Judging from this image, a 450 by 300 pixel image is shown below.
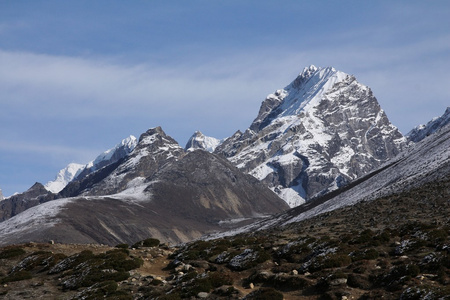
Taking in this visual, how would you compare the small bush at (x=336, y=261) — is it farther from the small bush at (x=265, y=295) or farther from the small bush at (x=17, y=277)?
the small bush at (x=17, y=277)

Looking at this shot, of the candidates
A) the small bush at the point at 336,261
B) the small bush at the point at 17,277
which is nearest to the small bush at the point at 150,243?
the small bush at the point at 17,277

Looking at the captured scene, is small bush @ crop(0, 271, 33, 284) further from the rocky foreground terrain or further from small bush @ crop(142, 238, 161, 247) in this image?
small bush @ crop(142, 238, 161, 247)

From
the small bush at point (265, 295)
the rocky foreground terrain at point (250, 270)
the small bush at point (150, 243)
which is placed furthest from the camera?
the small bush at point (150, 243)

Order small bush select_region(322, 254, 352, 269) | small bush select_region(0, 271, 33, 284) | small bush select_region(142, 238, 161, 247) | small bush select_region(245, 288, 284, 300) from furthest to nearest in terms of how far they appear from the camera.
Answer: small bush select_region(142, 238, 161, 247), small bush select_region(0, 271, 33, 284), small bush select_region(322, 254, 352, 269), small bush select_region(245, 288, 284, 300)

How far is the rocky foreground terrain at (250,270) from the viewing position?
3114 cm

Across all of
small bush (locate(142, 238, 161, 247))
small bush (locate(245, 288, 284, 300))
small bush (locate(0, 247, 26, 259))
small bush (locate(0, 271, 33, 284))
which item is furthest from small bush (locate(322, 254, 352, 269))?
small bush (locate(0, 247, 26, 259))

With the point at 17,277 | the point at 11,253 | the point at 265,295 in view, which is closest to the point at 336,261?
the point at 265,295

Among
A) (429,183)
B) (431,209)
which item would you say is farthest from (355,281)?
(429,183)

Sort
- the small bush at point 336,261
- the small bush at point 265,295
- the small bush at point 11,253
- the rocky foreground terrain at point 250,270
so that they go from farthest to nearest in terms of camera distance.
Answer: the small bush at point 11,253 → the small bush at point 336,261 → the rocky foreground terrain at point 250,270 → the small bush at point 265,295

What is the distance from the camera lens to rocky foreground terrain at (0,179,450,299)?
102 ft

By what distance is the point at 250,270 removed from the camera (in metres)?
39.2

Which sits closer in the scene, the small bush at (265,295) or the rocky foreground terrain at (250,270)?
the small bush at (265,295)

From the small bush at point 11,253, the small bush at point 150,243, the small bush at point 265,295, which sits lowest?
the small bush at point 265,295

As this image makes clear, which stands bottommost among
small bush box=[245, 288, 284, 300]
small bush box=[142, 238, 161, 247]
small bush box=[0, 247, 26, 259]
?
small bush box=[245, 288, 284, 300]
